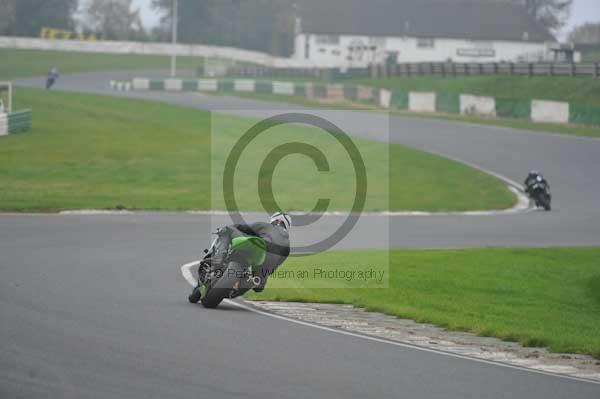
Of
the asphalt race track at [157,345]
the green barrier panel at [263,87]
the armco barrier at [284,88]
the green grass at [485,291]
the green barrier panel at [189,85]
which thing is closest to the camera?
the asphalt race track at [157,345]

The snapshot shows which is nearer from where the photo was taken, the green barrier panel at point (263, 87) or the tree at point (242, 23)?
the green barrier panel at point (263, 87)

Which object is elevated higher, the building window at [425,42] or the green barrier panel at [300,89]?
the building window at [425,42]

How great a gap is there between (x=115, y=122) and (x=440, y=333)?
111 feet

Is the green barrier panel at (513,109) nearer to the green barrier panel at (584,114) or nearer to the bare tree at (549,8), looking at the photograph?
the green barrier panel at (584,114)

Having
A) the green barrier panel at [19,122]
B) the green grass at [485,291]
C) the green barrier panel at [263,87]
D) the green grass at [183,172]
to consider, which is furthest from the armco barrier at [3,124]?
the green barrier panel at [263,87]

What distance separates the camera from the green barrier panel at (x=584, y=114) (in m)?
45.2

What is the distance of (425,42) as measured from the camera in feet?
356

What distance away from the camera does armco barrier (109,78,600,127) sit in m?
47.0

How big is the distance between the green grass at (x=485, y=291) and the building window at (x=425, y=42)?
298 feet

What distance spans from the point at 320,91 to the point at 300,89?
12.0 feet

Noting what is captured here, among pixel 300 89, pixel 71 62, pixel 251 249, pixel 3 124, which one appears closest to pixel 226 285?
pixel 251 249

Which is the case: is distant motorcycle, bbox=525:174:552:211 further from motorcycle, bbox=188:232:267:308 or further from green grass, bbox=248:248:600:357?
motorcycle, bbox=188:232:267:308

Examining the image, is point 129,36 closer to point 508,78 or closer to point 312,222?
point 508,78

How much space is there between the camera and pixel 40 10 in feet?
371
